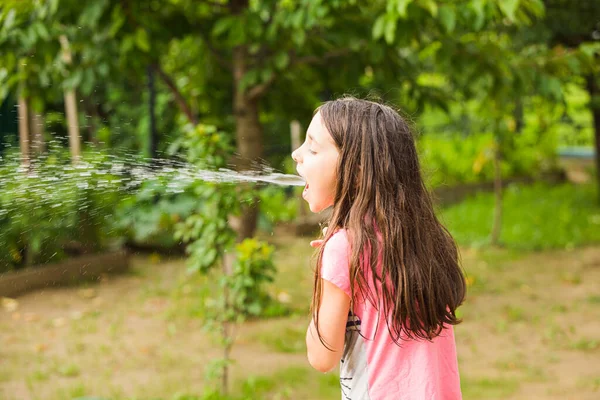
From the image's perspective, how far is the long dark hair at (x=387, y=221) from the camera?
5.27 feet

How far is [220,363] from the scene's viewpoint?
11.3 ft

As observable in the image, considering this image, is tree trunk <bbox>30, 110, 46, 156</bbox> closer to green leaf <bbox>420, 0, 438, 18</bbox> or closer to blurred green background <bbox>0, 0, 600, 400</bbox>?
blurred green background <bbox>0, 0, 600, 400</bbox>

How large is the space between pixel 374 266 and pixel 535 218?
26.9 feet

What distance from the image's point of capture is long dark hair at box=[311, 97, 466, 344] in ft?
5.27

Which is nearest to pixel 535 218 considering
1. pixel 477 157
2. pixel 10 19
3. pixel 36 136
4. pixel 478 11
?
pixel 477 157

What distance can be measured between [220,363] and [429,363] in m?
1.99

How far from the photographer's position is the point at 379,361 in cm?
162

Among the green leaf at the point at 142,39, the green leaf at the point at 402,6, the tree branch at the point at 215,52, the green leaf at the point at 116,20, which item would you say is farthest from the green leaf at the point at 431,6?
the tree branch at the point at 215,52

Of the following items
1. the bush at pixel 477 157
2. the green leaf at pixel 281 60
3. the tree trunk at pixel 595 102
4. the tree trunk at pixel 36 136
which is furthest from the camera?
the bush at pixel 477 157

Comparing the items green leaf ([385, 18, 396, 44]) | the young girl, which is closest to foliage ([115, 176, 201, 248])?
green leaf ([385, 18, 396, 44])

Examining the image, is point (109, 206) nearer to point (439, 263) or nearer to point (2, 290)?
point (2, 290)

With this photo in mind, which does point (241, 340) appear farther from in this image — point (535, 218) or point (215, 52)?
point (535, 218)

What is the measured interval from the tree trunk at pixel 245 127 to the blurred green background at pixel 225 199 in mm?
13

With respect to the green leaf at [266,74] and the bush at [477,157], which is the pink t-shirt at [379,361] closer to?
the green leaf at [266,74]
